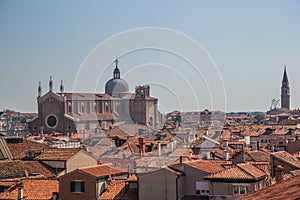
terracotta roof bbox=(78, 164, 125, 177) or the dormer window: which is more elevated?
the dormer window

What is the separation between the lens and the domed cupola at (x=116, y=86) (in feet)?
215

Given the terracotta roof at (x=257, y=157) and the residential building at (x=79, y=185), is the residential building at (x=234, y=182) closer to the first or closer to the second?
the residential building at (x=79, y=185)

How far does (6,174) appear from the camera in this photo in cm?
1838

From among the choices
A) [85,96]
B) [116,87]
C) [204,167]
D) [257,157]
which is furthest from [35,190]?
[116,87]

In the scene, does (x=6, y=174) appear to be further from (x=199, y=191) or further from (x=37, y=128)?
(x=37, y=128)

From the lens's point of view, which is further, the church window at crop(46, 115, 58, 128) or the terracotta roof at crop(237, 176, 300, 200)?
the church window at crop(46, 115, 58, 128)

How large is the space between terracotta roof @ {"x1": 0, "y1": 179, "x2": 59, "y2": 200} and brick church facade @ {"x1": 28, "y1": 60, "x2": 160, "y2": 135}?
117 feet

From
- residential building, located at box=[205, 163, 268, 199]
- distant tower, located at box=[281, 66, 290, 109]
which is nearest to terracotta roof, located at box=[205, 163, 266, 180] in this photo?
residential building, located at box=[205, 163, 268, 199]

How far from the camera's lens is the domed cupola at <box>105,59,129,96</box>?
65387 millimetres

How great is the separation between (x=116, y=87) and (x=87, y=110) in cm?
604

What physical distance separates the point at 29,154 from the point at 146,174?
9.82m

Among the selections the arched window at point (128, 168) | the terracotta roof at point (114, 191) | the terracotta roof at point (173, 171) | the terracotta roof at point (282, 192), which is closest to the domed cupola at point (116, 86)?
the arched window at point (128, 168)

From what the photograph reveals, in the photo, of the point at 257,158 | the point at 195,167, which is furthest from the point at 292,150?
the point at 195,167

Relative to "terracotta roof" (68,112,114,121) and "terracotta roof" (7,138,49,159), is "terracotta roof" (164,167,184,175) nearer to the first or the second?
"terracotta roof" (7,138,49,159)
